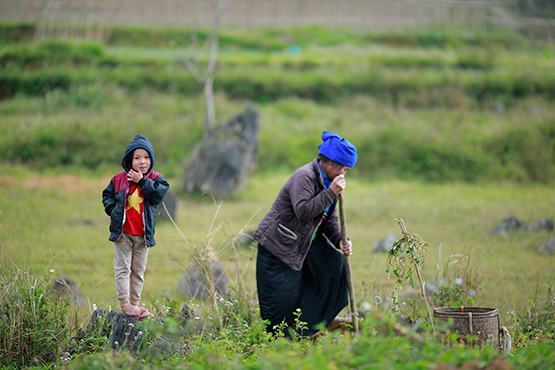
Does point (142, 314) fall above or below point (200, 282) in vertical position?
above

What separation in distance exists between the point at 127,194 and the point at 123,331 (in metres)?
0.99

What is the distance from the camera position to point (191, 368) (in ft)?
15.3

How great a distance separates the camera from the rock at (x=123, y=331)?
19.8 feet

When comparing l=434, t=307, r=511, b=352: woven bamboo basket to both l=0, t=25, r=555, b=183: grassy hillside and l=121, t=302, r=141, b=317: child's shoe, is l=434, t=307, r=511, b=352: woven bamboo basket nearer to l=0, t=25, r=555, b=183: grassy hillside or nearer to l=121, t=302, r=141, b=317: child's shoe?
l=121, t=302, r=141, b=317: child's shoe

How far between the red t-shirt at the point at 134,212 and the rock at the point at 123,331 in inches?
24.7

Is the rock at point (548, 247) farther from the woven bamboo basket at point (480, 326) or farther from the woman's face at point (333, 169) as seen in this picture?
the woman's face at point (333, 169)

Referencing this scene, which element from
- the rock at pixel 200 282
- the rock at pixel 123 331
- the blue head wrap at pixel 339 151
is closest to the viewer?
the rock at pixel 123 331

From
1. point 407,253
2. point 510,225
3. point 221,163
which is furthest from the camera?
point 221,163

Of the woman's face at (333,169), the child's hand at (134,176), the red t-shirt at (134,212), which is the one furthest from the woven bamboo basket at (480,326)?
the child's hand at (134,176)

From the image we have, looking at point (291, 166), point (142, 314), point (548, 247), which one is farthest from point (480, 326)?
point (291, 166)

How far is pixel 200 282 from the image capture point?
765cm

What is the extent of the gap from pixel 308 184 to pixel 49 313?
2.21 m

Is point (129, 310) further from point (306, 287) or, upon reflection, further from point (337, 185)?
point (337, 185)

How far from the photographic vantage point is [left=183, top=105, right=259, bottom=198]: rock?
15969 mm
